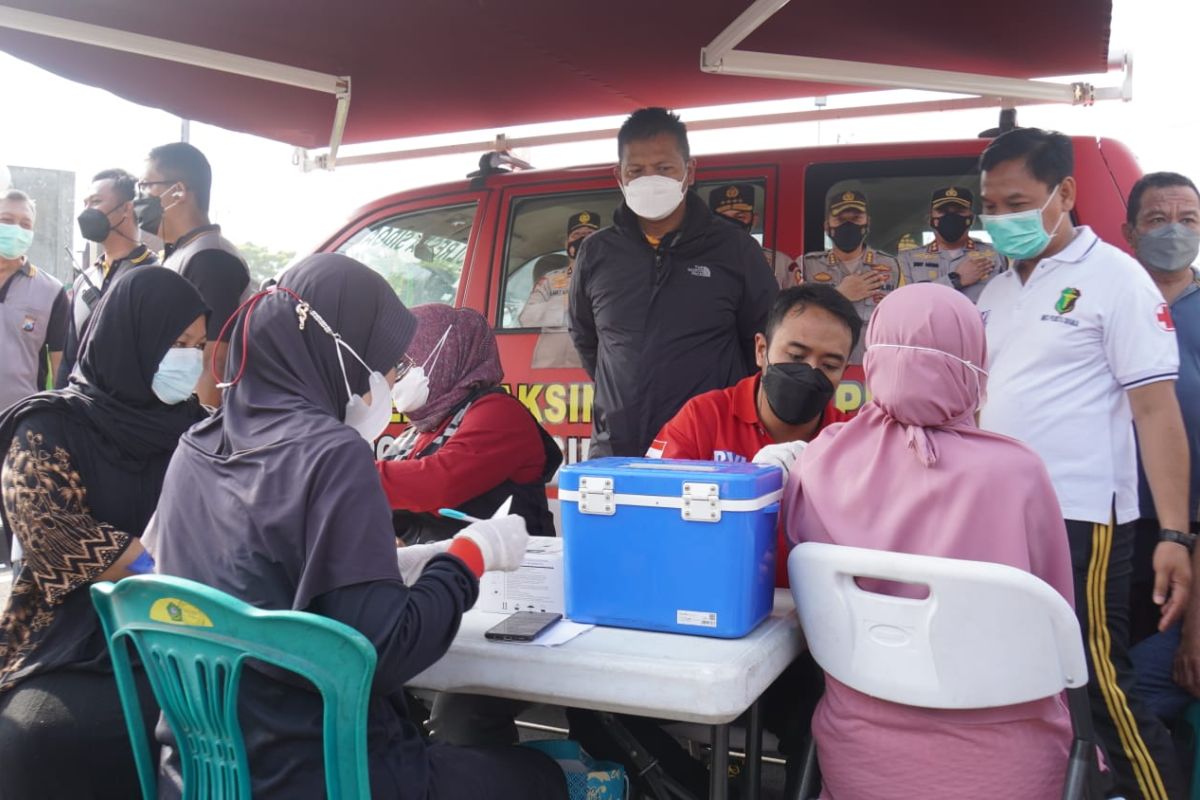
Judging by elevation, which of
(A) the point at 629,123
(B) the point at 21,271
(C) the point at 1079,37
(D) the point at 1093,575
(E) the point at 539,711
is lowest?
(E) the point at 539,711

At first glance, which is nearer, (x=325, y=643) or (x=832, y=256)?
(x=325, y=643)

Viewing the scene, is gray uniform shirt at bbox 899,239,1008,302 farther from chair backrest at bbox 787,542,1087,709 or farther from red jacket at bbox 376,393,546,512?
chair backrest at bbox 787,542,1087,709

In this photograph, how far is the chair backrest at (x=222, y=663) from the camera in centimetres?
135

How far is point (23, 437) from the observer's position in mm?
2010

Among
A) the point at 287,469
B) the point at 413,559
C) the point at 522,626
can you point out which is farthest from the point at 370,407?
the point at 522,626

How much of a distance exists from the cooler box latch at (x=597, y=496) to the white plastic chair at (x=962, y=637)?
1.27 ft

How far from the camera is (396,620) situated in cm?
144

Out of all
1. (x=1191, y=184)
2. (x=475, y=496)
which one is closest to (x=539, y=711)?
(x=475, y=496)

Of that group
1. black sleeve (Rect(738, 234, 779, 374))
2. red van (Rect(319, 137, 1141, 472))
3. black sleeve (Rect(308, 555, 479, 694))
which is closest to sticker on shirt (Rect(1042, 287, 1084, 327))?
black sleeve (Rect(738, 234, 779, 374))

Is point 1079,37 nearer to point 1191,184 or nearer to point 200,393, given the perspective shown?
point 1191,184

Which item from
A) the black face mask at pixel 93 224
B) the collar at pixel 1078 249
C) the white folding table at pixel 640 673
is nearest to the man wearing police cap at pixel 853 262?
the collar at pixel 1078 249

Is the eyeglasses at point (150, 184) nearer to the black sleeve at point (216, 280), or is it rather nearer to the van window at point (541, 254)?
the black sleeve at point (216, 280)

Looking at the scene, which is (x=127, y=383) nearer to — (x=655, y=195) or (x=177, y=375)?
(x=177, y=375)

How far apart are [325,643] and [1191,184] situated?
304 cm
